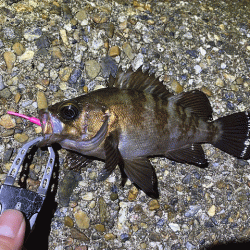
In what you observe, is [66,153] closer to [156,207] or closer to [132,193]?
[132,193]

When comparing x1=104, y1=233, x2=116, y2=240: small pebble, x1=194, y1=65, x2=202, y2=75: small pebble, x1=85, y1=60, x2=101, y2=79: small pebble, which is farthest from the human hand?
x1=194, y1=65, x2=202, y2=75: small pebble

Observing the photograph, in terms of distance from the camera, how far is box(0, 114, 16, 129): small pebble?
9.16ft

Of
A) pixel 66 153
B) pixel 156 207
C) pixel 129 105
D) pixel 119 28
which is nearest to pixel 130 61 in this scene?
pixel 119 28

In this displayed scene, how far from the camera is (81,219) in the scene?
2.73 m

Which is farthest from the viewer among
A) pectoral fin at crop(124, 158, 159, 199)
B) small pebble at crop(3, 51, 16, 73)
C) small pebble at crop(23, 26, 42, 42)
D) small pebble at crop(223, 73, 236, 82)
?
small pebble at crop(223, 73, 236, 82)

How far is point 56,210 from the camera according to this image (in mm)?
2729

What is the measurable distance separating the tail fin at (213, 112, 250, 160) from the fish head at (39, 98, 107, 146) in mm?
1137

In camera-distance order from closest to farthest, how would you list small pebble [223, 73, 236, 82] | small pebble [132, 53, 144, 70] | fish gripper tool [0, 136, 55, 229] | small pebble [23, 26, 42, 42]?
1. fish gripper tool [0, 136, 55, 229]
2. small pebble [23, 26, 42, 42]
3. small pebble [132, 53, 144, 70]
4. small pebble [223, 73, 236, 82]

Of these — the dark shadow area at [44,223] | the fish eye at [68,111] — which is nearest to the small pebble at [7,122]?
the dark shadow area at [44,223]

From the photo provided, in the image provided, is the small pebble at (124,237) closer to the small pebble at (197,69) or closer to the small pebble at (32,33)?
the small pebble at (197,69)

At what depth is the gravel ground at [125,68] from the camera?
2.76 m

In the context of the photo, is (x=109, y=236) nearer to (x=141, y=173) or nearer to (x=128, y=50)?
(x=141, y=173)

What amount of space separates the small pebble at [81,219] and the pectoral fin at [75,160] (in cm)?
38

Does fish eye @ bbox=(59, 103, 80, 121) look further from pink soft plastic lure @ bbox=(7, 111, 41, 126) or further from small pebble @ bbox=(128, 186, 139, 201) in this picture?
small pebble @ bbox=(128, 186, 139, 201)
